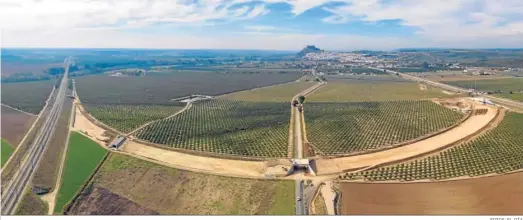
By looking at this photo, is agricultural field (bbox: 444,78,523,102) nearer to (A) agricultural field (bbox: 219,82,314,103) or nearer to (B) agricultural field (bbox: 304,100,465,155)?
(B) agricultural field (bbox: 304,100,465,155)

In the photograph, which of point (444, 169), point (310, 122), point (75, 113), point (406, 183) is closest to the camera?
point (406, 183)

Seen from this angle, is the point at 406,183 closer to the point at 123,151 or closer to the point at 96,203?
the point at 96,203

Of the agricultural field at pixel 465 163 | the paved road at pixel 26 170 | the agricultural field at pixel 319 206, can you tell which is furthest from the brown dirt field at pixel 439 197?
the paved road at pixel 26 170

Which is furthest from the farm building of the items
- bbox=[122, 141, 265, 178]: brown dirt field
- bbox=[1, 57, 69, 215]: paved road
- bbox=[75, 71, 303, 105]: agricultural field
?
bbox=[75, 71, 303, 105]: agricultural field

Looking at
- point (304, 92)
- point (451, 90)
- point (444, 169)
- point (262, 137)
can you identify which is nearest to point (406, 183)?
point (444, 169)

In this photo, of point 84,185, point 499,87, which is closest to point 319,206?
point 84,185
